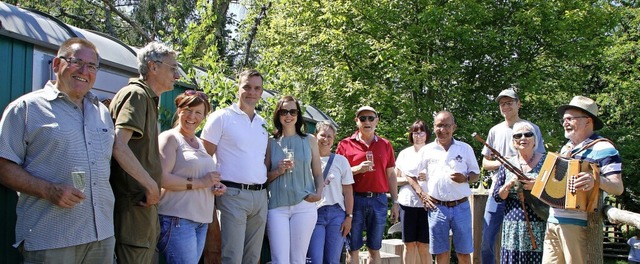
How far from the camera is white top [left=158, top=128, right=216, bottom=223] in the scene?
4092 mm

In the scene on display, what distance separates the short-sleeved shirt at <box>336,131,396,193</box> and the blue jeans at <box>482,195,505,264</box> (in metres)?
1.00

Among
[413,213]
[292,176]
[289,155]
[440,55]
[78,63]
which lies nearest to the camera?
[78,63]

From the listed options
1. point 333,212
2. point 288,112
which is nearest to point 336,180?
point 333,212

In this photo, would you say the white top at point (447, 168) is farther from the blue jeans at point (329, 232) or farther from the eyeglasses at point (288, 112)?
the eyeglasses at point (288, 112)

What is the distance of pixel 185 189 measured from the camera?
4.10m

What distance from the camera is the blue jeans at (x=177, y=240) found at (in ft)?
13.2

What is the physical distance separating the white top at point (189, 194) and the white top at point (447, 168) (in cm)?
245

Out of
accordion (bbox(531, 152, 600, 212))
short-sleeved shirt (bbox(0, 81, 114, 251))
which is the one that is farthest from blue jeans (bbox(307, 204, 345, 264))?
short-sleeved shirt (bbox(0, 81, 114, 251))

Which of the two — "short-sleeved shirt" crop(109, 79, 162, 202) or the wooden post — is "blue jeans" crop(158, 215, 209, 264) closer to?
"short-sleeved shirt" crop(109, 79, 162, 202)

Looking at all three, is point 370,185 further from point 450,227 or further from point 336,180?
point 450,227

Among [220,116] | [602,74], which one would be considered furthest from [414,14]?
[220,116]

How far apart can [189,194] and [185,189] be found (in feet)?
0.18

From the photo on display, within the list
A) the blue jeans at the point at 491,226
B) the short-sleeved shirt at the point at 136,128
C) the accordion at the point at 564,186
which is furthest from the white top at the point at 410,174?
the short-sleeved shirt at the point at 136,128

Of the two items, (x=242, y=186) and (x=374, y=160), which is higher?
(x=374, y=160)
